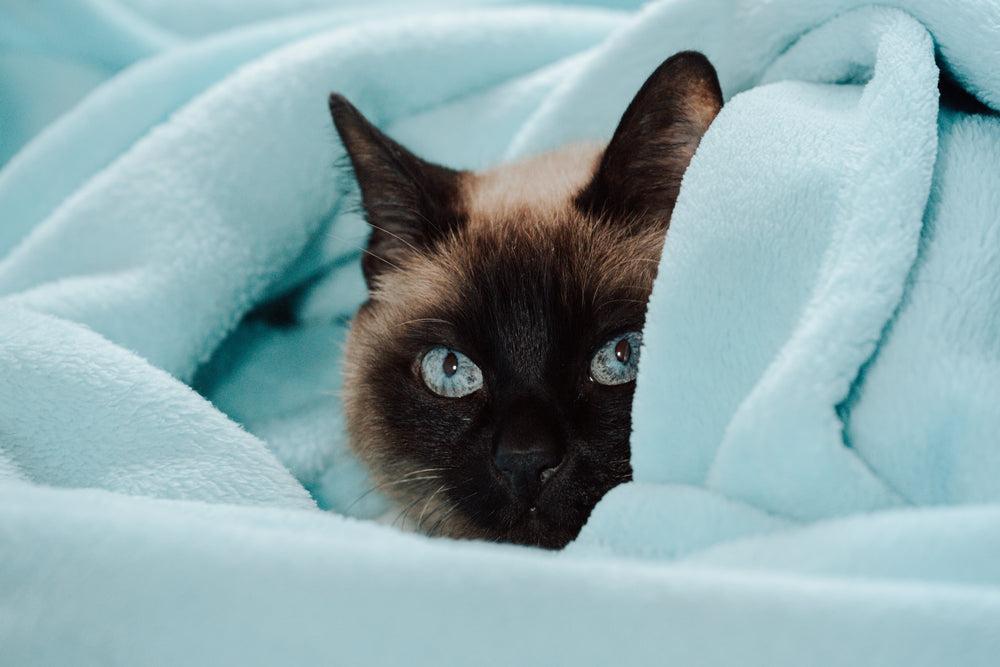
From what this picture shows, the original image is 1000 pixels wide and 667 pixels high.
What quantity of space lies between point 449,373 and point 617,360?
0.81ft

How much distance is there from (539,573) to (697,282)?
13.2 inches

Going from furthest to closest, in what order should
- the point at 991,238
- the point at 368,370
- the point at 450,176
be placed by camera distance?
the point at 450,176 → the point at 368,370 → the point at 991,238

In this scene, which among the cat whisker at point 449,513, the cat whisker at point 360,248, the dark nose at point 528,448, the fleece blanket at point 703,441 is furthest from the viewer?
the cat whisker at point 360,248

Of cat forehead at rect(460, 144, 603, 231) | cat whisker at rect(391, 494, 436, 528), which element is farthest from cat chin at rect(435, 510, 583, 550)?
cat forehead at rect(460, 144, 603, 231)

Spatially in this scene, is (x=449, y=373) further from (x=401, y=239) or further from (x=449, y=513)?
(x=401, y=239)

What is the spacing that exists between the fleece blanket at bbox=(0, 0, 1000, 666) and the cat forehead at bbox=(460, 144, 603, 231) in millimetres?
241

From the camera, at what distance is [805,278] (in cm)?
66

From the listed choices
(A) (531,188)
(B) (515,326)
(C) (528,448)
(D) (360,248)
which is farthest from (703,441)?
(D) (360,248)

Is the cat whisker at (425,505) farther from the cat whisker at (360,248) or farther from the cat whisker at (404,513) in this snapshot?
the cat whisker at (360,248)

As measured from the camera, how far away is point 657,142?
3.14ft

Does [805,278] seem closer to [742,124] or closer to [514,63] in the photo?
[742,124]

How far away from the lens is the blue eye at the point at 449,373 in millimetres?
969

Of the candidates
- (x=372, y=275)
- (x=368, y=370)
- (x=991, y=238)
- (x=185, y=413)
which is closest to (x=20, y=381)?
(x=185, y=413)

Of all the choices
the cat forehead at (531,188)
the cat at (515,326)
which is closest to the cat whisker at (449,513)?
the cat at (515,326)
